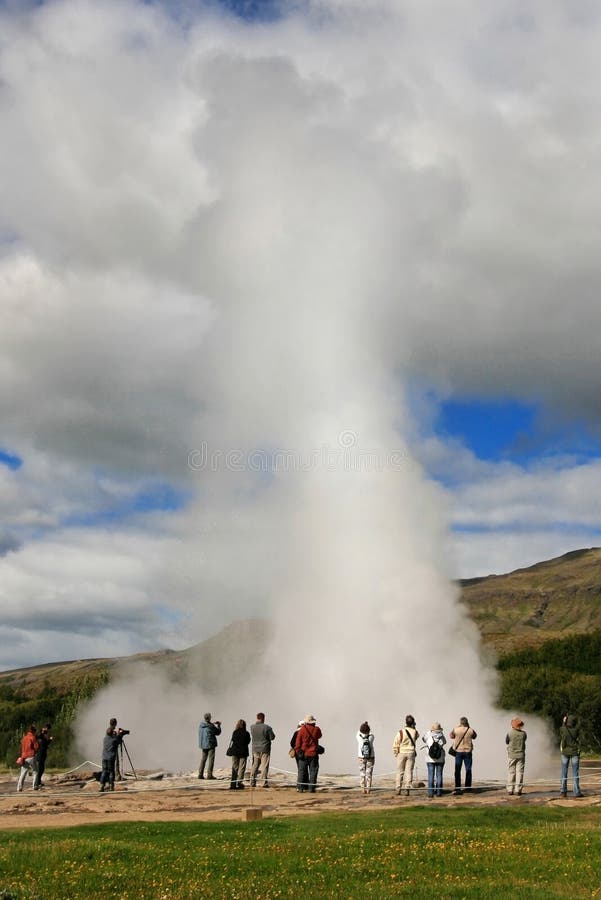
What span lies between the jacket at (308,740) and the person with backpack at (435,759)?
326cm

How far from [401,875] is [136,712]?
3799cm

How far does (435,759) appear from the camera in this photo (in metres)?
25.8

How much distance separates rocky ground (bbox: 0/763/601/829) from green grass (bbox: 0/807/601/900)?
2.64m

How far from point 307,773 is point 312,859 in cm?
1292

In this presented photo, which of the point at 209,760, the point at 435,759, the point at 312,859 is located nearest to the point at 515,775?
the point at 435,759

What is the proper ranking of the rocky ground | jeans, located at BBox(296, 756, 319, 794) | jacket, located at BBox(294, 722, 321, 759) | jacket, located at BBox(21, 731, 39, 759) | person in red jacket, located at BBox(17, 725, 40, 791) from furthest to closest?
jacket, located at BBox(21, 731, 39, 759), person in red jacket, located at BBox(17, 725, 40, 791), jeans, located at BBox(296, 756, 319, 794), jacket, located at BBox(294, 722, 321, 759), the rocky ground

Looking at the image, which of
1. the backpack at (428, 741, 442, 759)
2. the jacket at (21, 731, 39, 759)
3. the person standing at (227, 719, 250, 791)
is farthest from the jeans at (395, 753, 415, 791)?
the jacket at (21, 731, 39, 759)

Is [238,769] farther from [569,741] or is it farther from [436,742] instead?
[569,741]

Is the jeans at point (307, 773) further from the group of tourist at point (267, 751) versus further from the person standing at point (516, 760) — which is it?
the person standing at point (516, 760)

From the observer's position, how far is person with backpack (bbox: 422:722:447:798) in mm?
25734

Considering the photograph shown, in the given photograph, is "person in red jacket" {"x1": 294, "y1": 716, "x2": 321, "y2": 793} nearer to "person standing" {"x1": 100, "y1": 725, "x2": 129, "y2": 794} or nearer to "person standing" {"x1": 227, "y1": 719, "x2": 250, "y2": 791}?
"person standing" {"x1": 227, "y1": 719, "x2": 250, "y2": 791}

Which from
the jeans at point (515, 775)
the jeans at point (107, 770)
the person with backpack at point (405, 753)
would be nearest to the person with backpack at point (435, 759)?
the person with backpack at point (405, 753)

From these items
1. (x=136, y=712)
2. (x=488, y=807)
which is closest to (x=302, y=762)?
(x=488, y=807)

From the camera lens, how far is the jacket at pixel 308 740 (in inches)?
1067
